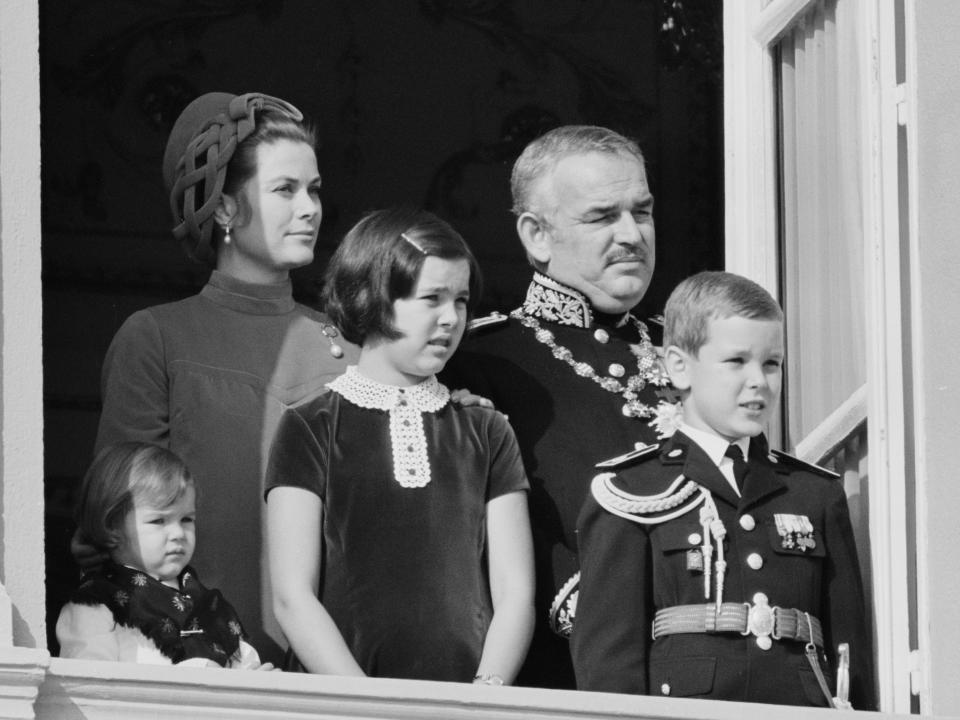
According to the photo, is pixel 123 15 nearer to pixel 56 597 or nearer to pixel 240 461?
pixel 56 597

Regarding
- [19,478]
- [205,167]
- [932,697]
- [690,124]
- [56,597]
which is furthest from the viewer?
[690,124]

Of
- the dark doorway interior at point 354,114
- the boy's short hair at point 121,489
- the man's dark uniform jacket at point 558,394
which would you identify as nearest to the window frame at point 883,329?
the man's dark uniform jacket at point 558,394

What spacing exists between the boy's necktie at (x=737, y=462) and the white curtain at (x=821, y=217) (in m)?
0.47

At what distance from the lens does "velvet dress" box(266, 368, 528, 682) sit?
5.14 metres

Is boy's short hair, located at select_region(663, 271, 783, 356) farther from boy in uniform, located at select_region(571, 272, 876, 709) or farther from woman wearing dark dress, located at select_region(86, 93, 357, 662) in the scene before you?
woman wearing dark dress, located at select_region(86, 93, 357, 662)

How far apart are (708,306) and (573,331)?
531 mm

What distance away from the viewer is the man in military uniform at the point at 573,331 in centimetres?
560

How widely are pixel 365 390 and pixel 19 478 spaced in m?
0.72

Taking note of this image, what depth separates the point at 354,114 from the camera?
8.22 meters

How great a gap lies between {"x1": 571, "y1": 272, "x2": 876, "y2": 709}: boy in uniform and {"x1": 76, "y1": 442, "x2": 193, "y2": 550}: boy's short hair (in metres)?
0.72

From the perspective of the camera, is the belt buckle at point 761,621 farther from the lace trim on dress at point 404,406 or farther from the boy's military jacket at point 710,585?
the lace trim on dress at point 404,406

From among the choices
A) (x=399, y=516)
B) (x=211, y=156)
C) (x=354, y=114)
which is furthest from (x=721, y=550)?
(x=354, y=114)

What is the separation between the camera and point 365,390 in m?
5.31

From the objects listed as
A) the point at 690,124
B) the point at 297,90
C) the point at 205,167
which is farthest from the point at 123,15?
the point at 205,167
